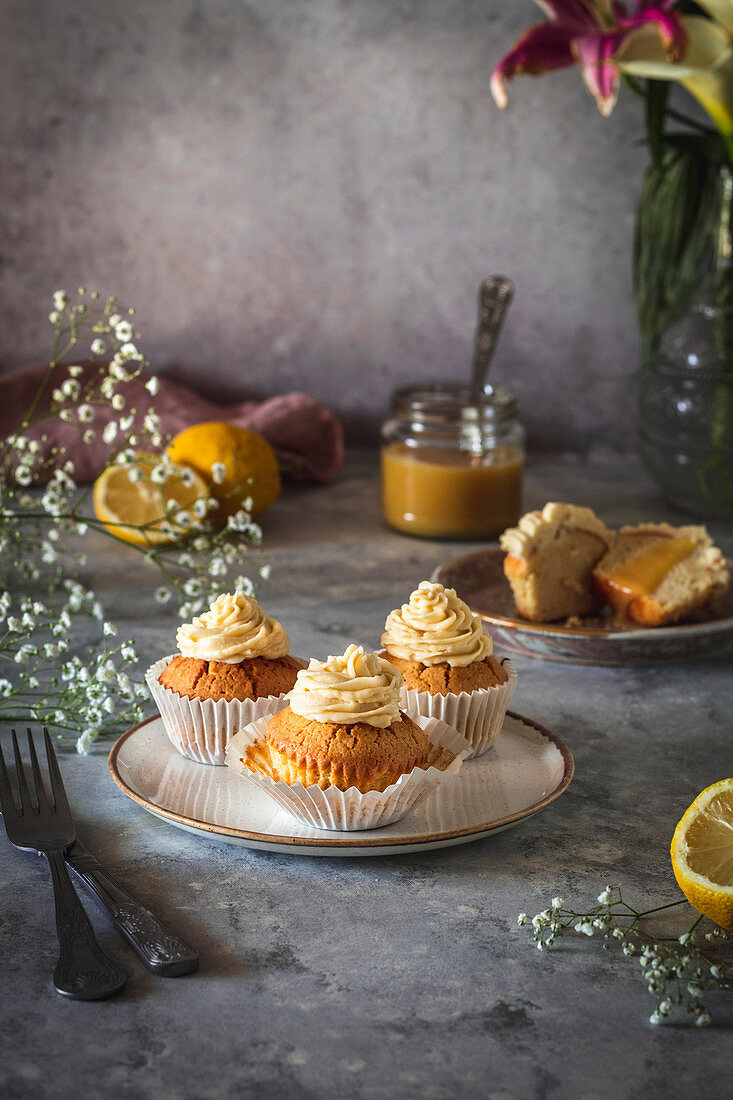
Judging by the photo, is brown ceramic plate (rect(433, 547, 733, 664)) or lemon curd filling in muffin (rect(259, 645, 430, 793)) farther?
brown ceramic plate (rect(433, 547, 733, 664))

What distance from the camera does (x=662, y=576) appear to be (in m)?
1.41

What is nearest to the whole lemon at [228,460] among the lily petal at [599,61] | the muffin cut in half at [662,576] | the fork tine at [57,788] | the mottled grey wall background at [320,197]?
the mottled grey wall background at [320,197]

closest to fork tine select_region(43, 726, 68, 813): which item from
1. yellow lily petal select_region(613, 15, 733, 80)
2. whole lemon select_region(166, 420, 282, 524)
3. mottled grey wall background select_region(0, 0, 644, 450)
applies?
whole lemon select_region(166, 420, 282, 524)

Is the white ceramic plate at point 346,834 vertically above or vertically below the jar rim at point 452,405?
below

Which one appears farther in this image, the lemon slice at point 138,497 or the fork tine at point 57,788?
the lemon slice at point 138,497

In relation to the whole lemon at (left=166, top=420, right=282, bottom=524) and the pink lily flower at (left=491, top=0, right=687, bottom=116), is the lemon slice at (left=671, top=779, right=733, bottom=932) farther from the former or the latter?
the whole lemon at (left=166, top=420, right=282, bottom=524)

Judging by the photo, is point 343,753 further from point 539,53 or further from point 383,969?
point 539,53

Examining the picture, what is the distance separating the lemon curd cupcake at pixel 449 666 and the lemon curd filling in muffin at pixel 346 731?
0.12 meters

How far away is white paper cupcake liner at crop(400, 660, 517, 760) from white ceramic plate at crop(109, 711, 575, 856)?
2 centimetres

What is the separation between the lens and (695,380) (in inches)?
76.4

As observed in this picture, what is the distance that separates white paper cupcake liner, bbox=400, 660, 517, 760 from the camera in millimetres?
1042

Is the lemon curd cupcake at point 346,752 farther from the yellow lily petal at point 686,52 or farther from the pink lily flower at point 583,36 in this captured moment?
the yellow lily petal at point 686,52

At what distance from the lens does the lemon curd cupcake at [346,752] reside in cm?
88

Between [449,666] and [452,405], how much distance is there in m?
0.95
